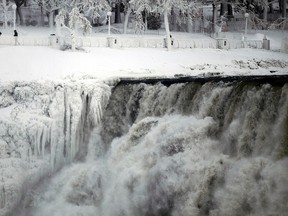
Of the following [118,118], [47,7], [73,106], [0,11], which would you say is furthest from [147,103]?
[0,11]

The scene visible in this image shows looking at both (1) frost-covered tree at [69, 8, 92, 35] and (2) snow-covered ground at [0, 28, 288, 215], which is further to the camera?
(1) frost-covered tree at [69, 8, 92, 35]

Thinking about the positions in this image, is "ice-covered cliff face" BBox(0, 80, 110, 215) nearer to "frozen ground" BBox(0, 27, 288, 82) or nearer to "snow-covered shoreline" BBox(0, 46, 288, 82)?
"snow-covered shoreline" BBox(0, 46, 288, 82)

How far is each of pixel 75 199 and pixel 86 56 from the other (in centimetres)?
1128

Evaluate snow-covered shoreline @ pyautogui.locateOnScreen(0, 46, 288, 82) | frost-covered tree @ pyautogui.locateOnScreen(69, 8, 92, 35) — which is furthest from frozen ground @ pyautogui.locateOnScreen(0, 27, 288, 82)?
frost-covered tree @ pyautogui.locateOnScreen(69, 8, 92, 35)

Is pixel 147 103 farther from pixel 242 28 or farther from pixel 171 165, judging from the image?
pixel 242 28

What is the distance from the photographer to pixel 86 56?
24203 millimetres

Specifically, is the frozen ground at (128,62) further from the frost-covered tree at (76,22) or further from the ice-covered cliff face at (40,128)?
the frost-covered tree at (76,22)

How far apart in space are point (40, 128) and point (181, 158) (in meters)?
6.55

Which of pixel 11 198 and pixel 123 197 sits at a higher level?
pixel 123 197

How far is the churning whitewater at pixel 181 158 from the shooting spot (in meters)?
10.0

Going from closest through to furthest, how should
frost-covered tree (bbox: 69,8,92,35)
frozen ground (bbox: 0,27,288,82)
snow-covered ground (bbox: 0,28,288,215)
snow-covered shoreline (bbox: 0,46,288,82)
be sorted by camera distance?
snow-covered ground (bbox: 0,28,288,215) → snow-covered shoreline (bbox: 0,46,288,82) → frozen ground (bbox: 0,27,288,82) → frost-covered tree (bbox: 69,8,92,35)

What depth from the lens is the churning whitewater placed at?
10.0 m

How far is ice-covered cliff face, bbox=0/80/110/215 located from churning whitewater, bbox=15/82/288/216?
Answer: 42 cm

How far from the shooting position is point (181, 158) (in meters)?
12.0
